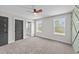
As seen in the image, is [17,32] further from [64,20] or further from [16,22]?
[64,20]

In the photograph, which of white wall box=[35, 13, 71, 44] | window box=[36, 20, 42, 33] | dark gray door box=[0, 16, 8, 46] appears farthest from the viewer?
window box=[36, 20, 42, 33]

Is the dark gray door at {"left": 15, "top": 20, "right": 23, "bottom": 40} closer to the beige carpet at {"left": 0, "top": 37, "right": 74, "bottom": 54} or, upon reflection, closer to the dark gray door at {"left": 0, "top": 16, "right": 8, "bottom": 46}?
the dark gray door at {"left": 0, "top": 16, "right": 8, "bottom": 46}

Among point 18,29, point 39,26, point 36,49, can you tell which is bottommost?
point 36,49

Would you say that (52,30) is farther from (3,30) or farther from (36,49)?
(3,30)

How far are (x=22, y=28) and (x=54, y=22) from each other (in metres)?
2.82

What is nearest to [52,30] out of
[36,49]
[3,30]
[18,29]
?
[18,29]

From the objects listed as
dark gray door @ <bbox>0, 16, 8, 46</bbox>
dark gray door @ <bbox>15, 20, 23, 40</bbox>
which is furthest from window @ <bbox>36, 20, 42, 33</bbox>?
dark gray door @ <bbox>0, 16, 8, 46</bbox>

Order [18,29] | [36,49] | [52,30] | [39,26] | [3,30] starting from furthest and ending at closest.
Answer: [39,26], [52,30], [18,29], [3,30], [36,49]

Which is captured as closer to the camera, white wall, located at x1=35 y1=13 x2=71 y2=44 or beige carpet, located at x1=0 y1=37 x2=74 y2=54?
beige carpet, located at x1=0 y1=37 x2=74 y2=54

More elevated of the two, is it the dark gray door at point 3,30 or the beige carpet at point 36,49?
the dark gray door at point 3,30

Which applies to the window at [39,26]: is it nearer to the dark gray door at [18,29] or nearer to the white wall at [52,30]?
the white wall at [52,30]

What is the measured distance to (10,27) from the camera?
17.8 feet

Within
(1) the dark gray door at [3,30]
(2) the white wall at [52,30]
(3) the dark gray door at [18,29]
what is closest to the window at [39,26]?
(2) the white wall at [52,30]

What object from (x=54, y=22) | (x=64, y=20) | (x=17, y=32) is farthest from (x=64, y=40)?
(x=17, y=32)
